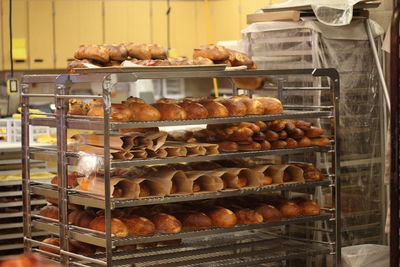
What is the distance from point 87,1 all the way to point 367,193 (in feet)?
15.1

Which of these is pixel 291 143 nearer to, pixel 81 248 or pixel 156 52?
pixel 156 52

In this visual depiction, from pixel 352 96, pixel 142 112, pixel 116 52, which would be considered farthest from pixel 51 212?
pixel 352 96

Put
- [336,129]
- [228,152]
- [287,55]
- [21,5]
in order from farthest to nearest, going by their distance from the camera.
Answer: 1. [21,5]
2. [287,55]
3. [336,129]
4. [228,152]

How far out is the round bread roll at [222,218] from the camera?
373cm

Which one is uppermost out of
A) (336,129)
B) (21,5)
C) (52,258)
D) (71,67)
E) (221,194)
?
(21,5)

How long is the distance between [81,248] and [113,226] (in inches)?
12.8

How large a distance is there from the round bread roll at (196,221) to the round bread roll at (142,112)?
1.78 ft

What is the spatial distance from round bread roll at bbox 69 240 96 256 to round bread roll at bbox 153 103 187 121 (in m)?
0.72

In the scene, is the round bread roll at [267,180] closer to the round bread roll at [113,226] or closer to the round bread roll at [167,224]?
the round bread roll at [167,224]

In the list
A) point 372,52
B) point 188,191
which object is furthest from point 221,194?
point 372,52

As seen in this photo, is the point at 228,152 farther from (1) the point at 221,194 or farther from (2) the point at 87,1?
(2) the point at 87,1

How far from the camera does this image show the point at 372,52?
502cm

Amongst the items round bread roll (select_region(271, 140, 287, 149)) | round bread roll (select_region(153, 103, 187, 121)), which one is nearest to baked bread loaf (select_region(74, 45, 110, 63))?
round bread roll (select_region(153, 103, 187, 121))

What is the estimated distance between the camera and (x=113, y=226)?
11.1 ft
